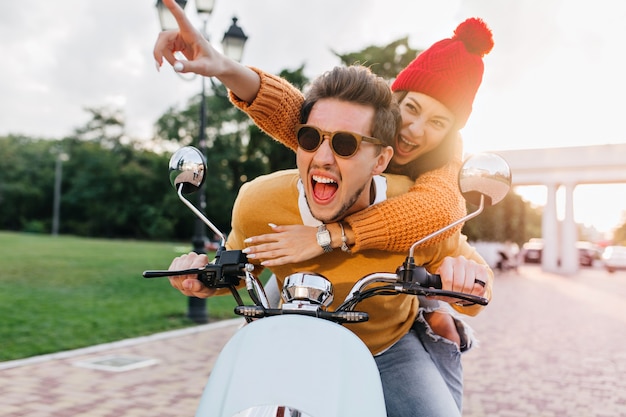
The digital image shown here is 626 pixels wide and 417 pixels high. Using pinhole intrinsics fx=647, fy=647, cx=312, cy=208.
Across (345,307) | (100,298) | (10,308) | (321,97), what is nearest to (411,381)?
(345,307)

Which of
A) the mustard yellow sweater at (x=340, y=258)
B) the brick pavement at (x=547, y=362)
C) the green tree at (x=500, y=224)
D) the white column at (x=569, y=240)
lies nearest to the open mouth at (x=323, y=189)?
the mustard yellow sweater at (x=340, y=258)

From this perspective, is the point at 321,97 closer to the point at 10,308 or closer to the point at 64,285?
the point at 10,308

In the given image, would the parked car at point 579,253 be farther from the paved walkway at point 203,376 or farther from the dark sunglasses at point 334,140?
the dark sunglasses at point 334,140

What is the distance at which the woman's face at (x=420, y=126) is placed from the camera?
8.11 feet

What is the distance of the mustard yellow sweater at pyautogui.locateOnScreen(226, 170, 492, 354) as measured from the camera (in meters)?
2.10

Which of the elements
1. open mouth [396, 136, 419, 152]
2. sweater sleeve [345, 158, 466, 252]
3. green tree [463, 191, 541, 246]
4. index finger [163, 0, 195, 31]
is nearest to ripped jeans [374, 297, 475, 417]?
sweater sleeve [345, 158, 466, 252]

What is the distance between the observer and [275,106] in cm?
212

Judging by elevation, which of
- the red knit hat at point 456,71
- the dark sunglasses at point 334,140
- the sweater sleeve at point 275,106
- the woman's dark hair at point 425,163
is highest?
the red knit hat at point 456,71

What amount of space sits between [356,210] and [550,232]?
3384 centimetres

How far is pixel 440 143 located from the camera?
2.58 meters

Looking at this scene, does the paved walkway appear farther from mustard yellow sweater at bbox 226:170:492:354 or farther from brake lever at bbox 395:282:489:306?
brake lever at bbox 395:282:489:306

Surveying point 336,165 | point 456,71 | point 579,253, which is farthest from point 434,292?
point 579,253

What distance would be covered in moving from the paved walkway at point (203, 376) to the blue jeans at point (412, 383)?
140 inches

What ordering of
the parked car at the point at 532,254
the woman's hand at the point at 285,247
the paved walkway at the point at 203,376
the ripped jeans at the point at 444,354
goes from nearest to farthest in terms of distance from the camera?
the woman's hand at the point at 285,247, the ripped jeans at the point at 444,354, the paved walkway at the point at 203,376, the parked car at the point at 532,254
